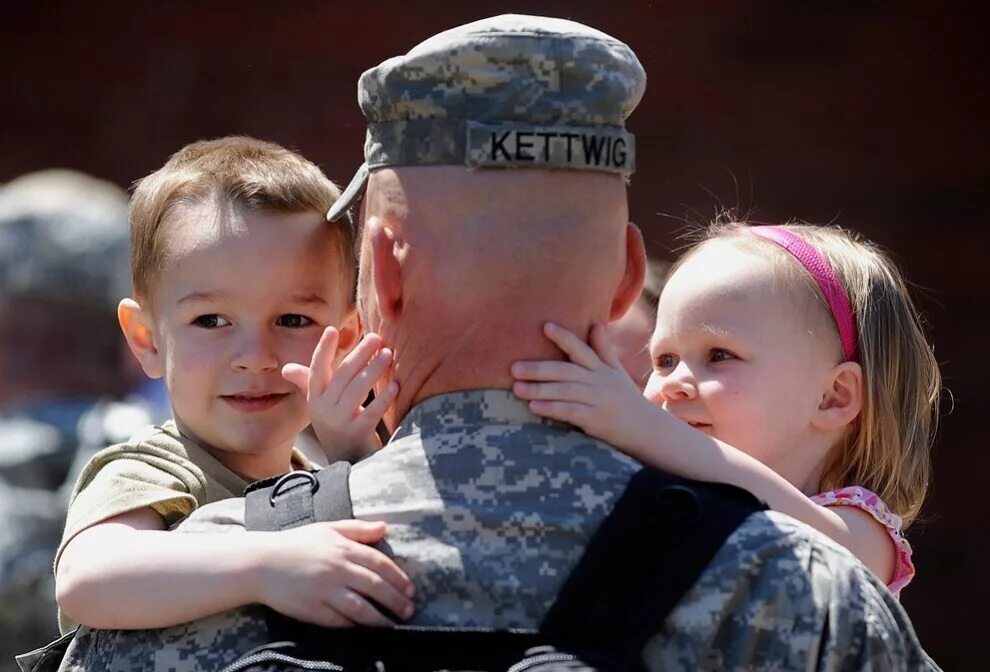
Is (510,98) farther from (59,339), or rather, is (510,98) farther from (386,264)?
(59,339)

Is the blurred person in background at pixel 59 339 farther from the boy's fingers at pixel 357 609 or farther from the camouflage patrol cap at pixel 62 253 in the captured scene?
the boy's fingers at pixel 357 609

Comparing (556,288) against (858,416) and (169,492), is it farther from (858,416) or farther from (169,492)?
(858,416)

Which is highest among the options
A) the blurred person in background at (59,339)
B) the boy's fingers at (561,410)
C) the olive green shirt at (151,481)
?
the boy's fingers at (561,410)

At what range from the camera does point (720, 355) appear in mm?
2633

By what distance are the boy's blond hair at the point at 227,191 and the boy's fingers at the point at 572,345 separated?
730mm

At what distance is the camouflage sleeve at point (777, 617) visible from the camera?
1.85m

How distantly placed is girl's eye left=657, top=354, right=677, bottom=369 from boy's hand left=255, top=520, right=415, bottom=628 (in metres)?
0.93

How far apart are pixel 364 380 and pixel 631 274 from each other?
1.35 ft

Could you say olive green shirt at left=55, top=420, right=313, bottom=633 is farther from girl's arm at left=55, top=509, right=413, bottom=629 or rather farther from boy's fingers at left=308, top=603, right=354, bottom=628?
boy's fingers at left=308, top=603, right=354, bottom=628

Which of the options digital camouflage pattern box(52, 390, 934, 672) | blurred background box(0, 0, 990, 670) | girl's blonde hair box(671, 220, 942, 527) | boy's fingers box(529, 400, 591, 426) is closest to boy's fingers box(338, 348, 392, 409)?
digital camouflage pattern box(52, 390, 934, 672)

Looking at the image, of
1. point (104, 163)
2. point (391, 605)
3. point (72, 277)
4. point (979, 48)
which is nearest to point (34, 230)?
point (72, 277)

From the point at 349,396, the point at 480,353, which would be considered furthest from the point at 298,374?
the point at 480,353

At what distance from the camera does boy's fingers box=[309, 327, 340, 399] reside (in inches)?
87.9

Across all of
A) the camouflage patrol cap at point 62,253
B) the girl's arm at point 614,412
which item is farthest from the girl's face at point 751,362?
the camouflage patrol cap at point 62,253
